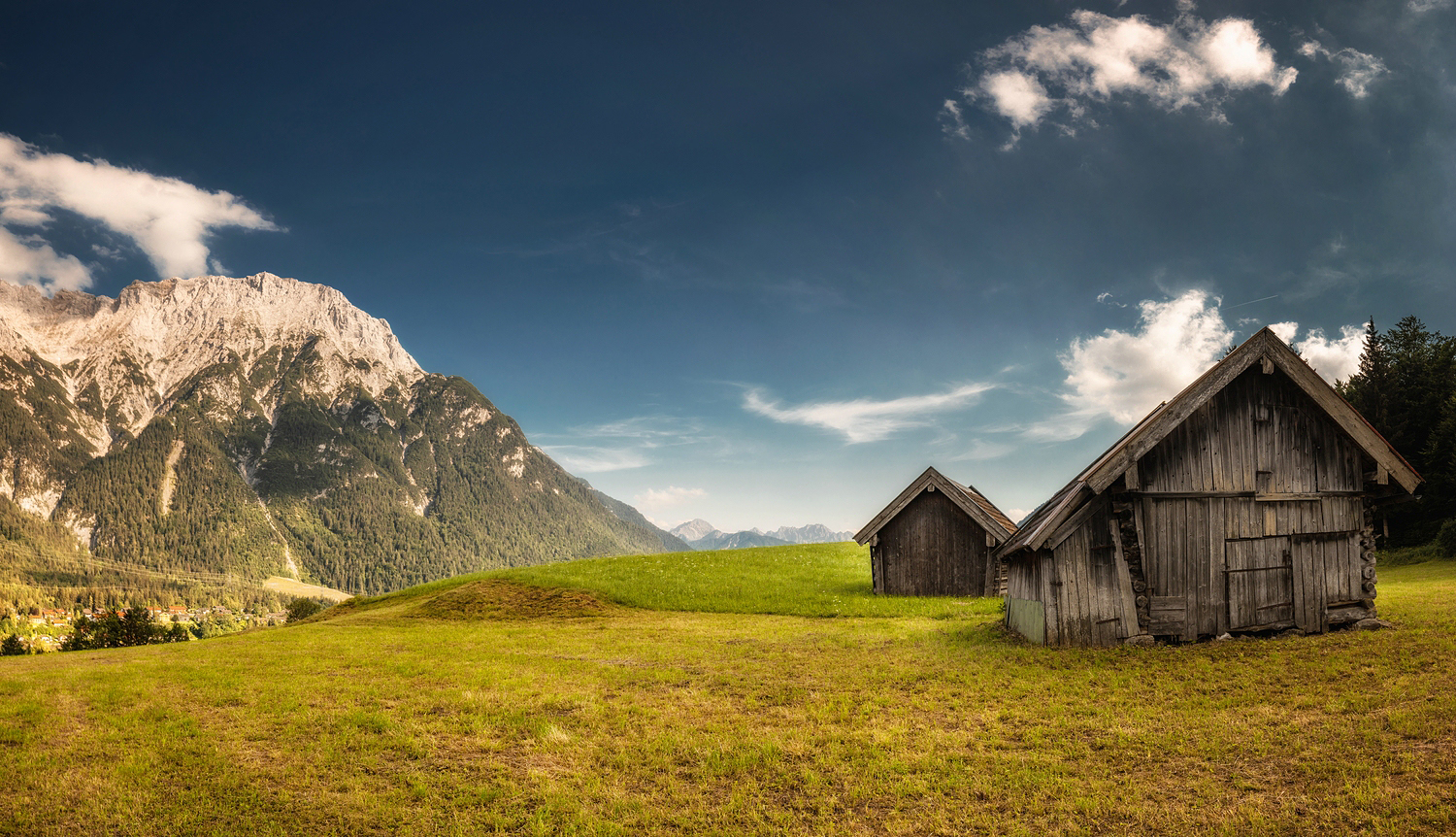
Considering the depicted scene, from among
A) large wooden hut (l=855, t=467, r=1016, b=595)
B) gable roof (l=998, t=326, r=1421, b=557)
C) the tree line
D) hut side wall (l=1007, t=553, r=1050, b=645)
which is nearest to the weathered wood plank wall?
Answer: hut side wall (l=1007, t=553, r=1050, b=645)

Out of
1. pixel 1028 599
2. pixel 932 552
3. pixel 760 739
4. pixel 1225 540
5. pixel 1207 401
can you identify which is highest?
pixel 1207 401

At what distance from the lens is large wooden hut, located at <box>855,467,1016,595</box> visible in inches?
1237

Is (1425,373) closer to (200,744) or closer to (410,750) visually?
(410,750)

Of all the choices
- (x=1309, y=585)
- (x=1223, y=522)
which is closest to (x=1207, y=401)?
(x=1223, y=522)

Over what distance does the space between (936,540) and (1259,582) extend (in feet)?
51.7

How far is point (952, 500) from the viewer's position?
32.1 metres

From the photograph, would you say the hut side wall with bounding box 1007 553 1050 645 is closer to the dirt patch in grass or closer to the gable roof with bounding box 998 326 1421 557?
the gable roof with bounding box 998 326 1421 557

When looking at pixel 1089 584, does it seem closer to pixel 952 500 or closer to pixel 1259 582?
pixel 1259 582

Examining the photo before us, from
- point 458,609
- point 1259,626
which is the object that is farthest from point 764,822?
point 458,609

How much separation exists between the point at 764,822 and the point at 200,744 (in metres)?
10.6

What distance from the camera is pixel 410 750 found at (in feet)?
36.0

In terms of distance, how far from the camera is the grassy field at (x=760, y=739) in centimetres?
816

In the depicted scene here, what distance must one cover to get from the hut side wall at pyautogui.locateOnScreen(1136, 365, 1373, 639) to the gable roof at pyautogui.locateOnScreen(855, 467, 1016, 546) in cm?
1313

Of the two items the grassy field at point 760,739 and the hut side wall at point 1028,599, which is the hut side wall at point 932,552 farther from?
the grassy field at point 760,739
